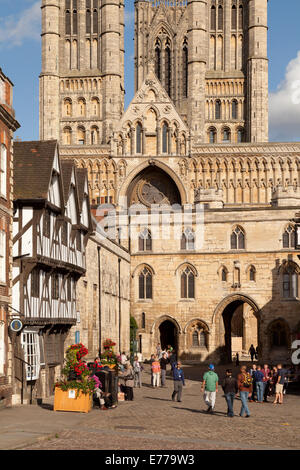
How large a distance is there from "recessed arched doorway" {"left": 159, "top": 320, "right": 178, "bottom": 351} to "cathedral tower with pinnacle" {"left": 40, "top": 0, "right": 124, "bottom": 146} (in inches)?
1325

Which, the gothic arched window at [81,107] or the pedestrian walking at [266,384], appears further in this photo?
the gothic arched window at [81,107]

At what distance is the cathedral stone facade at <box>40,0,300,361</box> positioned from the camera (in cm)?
5556

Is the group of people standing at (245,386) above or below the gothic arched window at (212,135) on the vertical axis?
below

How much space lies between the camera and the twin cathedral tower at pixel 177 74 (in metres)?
89.7

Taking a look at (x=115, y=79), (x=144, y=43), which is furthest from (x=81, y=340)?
(x=144, y=43)

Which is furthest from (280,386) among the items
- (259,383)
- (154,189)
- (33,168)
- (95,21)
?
(95,21)

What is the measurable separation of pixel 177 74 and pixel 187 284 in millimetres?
47712

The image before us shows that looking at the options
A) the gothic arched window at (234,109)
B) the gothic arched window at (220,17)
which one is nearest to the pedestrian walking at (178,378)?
the gothic arched window at (234,109)

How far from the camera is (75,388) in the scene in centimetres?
2308

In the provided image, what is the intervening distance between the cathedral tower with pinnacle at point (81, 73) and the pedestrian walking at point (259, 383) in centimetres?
6177

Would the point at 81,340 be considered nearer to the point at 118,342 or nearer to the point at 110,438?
the point at 118,342

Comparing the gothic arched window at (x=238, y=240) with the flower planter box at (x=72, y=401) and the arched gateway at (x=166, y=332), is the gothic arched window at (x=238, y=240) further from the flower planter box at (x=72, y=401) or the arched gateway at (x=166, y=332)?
the flower planter box at (x=72, y=401)

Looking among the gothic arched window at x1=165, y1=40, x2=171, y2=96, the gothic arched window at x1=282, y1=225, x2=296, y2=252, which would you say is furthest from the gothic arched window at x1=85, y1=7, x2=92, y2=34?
the gothic arched window at x1=282, y1=225, x2=296, y2=252
